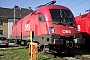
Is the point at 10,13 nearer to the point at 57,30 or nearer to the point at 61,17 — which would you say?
the point at 61,17

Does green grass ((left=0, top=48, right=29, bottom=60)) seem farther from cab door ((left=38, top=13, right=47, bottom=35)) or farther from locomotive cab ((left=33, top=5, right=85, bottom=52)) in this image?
cab door ((left=38, top=13, right=47, bottom=35))

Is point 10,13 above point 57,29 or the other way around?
above

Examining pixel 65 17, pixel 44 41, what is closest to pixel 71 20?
pixel 65 17

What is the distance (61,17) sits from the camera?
1267 centimetres

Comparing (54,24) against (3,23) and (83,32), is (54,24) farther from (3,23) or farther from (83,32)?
(3,23)

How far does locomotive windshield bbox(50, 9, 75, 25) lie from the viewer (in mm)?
12477

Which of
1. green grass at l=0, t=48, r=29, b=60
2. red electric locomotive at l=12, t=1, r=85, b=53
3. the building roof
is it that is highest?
the building roof

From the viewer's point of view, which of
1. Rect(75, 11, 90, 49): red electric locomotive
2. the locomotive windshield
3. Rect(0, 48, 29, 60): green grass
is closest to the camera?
Rect(0, 48, 29, 60): green grass

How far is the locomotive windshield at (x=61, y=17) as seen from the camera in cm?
1248

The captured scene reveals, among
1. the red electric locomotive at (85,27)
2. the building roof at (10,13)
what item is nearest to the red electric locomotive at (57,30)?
the red electric locomotive at (85,27)

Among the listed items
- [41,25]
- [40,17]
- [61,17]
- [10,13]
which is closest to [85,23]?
[61,17]

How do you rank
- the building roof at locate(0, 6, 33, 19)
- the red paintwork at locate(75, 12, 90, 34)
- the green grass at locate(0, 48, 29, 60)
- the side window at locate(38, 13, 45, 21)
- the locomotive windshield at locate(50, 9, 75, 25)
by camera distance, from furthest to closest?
the building roof at locate(0, 6, 33, 19), the red paintwork at locate(75, 12, 90, 34), the side window at locate(38, 13, 45, 21), the locomotive windshield at locate(50, 9, 75, 25), the green grass at locate(0, 48, 29, 60)

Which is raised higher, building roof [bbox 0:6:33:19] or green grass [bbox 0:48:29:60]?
building roof [bbox 0:6:33:19]

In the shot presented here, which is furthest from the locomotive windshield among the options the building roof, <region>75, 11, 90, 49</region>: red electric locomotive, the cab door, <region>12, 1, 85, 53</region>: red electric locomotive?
the building roof
